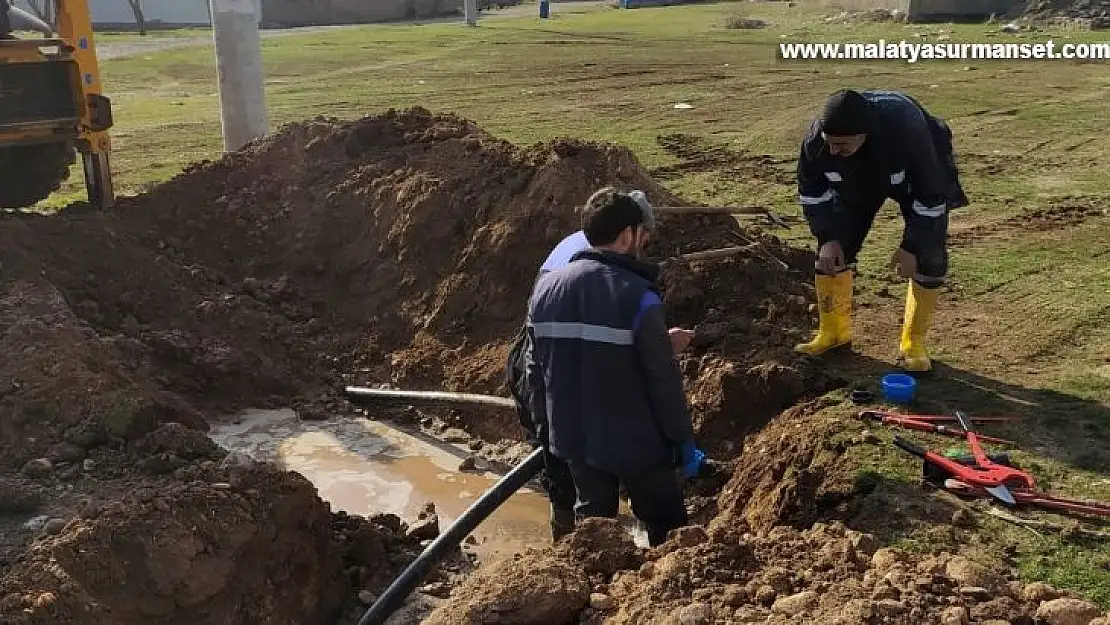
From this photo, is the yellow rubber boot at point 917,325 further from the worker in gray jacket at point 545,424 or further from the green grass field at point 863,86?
the worker in gray jacket at point 545,424

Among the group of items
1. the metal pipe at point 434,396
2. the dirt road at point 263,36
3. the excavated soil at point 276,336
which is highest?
the dirt road at point 263,36

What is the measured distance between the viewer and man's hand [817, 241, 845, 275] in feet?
19.9

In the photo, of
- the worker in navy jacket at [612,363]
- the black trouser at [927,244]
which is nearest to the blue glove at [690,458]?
the worker in navy jacket at [612,363]

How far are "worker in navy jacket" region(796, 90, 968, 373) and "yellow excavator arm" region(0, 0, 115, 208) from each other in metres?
6.68

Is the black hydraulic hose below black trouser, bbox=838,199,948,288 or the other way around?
below

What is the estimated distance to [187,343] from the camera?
7547 mm

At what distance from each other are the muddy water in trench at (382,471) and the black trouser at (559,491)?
2.00 feet

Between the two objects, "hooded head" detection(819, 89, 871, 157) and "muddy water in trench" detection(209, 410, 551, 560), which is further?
"muddy water in trench" detection(209, 410, 551, 560)

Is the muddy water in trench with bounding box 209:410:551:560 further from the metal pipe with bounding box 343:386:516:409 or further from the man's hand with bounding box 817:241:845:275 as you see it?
the man's hand with bounding box 817:241:845:275

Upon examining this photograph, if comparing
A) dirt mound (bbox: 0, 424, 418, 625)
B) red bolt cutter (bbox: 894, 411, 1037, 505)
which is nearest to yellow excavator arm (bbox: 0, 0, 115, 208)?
dirt mound (bbox: 0, 424, 418, 625)

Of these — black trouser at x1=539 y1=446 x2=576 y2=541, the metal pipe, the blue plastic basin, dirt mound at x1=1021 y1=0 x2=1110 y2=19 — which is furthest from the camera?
dirt mound at x1=1021 y1=0 x2=1110 y2=19

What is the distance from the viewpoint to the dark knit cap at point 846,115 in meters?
5.36

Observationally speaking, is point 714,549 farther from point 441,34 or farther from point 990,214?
point 441,34

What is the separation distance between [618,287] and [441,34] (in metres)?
29.7
